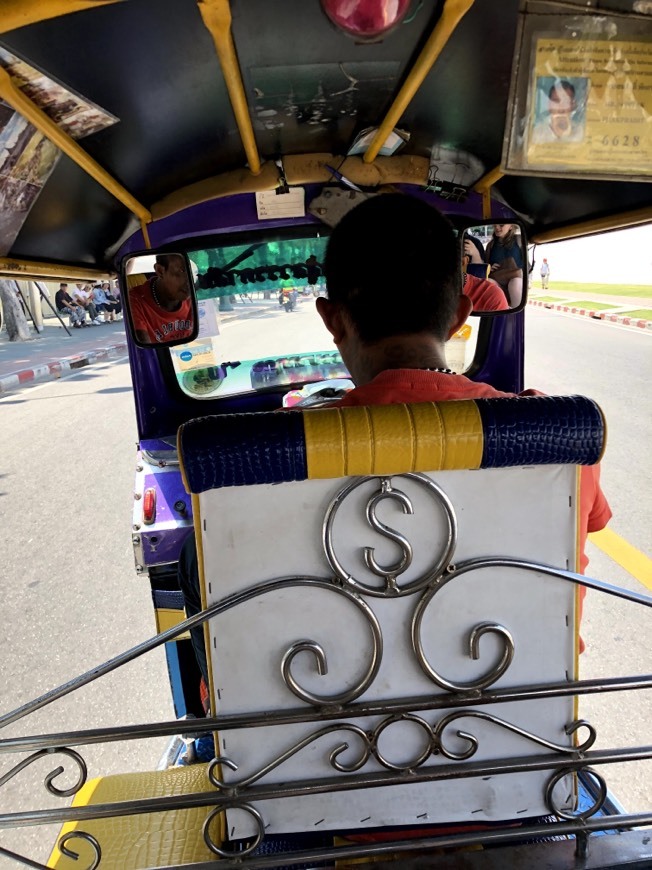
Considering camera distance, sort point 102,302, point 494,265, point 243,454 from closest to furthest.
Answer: point 243,454 → point 494,265 → point 102,302

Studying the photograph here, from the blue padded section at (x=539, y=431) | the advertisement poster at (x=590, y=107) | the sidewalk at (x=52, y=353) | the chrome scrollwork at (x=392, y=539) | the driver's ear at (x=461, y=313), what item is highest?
the advertisement poster at (x=590, y=107)

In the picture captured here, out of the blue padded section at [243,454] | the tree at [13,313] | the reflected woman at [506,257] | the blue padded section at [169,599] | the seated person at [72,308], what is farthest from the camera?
the seated person at [72,308]

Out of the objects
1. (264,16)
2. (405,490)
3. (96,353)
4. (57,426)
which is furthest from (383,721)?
(96,353)

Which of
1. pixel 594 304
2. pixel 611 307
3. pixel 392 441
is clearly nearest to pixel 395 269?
pixel 392 441

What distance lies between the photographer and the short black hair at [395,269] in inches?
49.9

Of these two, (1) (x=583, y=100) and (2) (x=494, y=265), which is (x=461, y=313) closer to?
(1) (x=583, y=100)

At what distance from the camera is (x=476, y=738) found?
1139 millimetres

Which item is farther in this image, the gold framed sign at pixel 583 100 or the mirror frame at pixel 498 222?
the mirror frame at pixel 498 222

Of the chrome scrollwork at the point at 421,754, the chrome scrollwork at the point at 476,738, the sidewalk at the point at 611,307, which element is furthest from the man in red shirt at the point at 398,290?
the sidewalk at the point at 611,307

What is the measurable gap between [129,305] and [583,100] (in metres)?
1.80

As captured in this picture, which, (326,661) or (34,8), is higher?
(34,8)

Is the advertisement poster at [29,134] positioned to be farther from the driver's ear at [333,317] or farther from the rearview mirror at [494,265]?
the rearview mirror at [494,265]

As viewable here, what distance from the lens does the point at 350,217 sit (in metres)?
1.32

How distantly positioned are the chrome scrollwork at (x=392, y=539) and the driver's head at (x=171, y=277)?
5.76 ft
